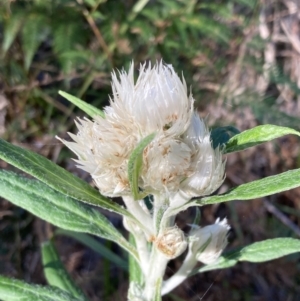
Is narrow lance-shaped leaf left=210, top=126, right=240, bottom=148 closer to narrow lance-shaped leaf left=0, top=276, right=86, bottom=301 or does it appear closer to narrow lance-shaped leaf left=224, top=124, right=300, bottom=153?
narrow lance-shaped leaf left=224, top=124, right=300, bottom=153

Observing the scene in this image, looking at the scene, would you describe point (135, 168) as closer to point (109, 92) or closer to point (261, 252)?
point (261, 252)

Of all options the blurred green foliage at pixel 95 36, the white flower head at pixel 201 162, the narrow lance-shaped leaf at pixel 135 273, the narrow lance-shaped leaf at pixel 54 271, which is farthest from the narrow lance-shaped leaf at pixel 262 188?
the blurred green foliage at pixel 95 36

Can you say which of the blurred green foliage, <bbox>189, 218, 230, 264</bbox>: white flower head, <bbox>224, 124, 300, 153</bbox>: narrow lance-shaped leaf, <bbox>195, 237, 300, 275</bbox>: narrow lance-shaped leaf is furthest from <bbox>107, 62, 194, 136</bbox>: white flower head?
the blurred green foliage

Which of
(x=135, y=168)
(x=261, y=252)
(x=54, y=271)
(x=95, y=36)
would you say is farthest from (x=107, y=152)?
(x=95, y=36)

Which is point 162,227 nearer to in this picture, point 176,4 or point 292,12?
point 176,4

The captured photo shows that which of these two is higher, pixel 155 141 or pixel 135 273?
pixel 155 141

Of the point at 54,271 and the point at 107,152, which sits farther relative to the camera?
the point at 54,271

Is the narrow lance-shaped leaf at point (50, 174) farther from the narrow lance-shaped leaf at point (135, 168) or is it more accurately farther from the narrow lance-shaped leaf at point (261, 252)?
the narrow lance-shaped leaf at point (261, 252)
